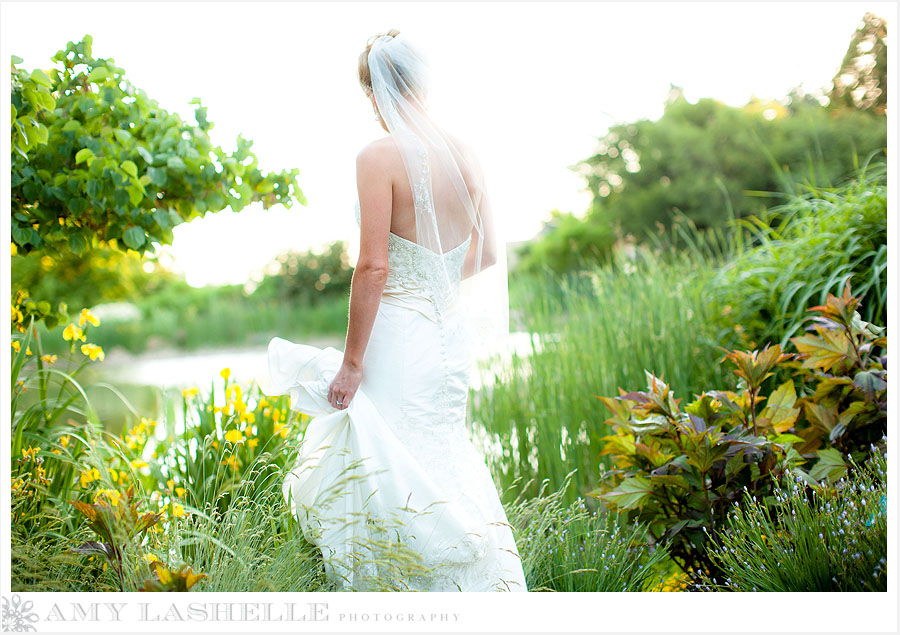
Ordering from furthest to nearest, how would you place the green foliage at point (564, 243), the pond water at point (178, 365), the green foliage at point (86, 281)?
the green foliage at point (564, 243)
the green foliage at point (86, 281)
the pond water at point (178, 365)

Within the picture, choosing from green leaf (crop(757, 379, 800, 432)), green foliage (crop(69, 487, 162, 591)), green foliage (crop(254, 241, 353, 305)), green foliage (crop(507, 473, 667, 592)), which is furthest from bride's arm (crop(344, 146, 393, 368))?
green foliage (crop(254, 241, 353, 305))

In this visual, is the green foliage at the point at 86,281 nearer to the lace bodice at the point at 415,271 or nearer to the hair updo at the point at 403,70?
the hair updo at the point at 403,70

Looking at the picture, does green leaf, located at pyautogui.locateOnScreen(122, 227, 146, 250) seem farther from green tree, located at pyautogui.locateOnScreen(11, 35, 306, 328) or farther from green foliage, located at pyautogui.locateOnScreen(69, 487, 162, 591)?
green foliage, located at pyautogui.locateOnScreen(69, 487, 162, 591)

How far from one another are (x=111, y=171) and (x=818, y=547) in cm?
235

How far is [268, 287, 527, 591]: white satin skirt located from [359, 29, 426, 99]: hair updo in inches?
23.6

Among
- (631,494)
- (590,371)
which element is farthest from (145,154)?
(590,371)

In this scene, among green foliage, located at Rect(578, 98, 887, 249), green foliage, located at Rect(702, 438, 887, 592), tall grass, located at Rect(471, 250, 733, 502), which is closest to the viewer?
green foliage, located at Rect(702, 438, 887, 592)

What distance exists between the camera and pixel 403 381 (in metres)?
1.91

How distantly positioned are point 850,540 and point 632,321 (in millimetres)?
1673

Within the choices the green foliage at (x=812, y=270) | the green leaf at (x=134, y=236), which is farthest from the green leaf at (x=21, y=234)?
the green foliage at (x=812, y=270)

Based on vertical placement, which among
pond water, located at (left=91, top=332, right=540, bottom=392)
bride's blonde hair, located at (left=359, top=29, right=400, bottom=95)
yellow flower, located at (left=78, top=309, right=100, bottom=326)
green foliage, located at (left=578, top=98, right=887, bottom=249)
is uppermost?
green foliage, located at (left=578, top=98, right=887, bottom=249)

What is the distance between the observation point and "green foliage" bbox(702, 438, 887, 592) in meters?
1.73

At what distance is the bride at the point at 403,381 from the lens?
1.83 meters

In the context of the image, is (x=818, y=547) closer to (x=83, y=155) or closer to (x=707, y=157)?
(x=83, y=155)
